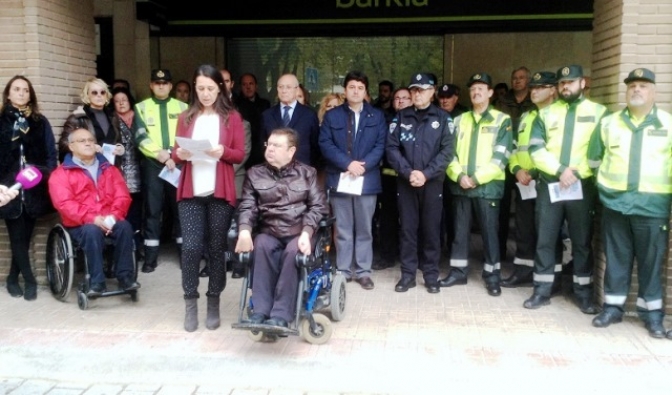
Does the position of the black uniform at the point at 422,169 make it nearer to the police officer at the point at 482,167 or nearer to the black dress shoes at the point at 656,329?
the police officer at the point at 482,167

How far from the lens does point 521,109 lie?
285 inches

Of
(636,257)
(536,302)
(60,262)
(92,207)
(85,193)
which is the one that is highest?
(85,193)

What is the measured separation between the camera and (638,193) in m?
4.85

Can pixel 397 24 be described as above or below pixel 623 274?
above

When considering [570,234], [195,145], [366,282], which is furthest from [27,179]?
[570,234]

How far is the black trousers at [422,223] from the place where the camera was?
6.12 metres

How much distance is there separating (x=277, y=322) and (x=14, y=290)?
9.91 ft

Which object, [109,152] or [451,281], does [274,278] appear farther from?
[109,152]

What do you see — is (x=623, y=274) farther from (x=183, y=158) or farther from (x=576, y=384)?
(x=183, y=158)

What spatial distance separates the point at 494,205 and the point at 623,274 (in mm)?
1360

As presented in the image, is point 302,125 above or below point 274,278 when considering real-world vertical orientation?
above

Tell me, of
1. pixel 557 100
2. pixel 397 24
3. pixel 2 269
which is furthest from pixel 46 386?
pixel 397 24

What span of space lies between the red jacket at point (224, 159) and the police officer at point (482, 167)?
2.12 m

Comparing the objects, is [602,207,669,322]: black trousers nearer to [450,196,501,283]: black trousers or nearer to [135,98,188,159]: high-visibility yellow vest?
[450,196,501,283]: black trousers
